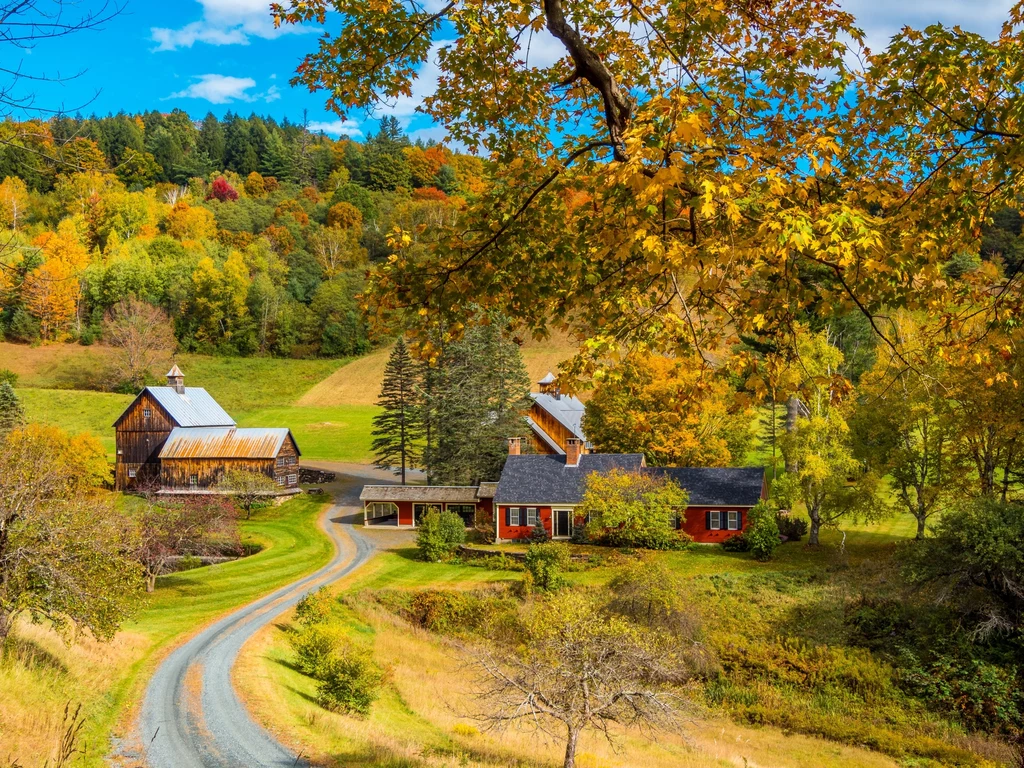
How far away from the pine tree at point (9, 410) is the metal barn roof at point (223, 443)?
10.1m

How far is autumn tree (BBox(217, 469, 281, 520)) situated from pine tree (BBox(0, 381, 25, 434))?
14996 millimetres

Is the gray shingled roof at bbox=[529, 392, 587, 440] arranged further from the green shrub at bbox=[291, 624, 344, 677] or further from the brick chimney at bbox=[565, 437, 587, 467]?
the green shrub at bbox=[291, 624, 344, 677]

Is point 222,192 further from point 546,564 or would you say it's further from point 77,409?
point 546,564

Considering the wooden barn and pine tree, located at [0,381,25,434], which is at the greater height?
pine tree, located at [0,381,25,434]

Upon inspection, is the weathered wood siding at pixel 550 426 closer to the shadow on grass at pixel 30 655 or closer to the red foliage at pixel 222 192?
the shadow on grass at pixel 30 655

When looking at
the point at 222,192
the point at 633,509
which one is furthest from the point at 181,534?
the point at 222,192

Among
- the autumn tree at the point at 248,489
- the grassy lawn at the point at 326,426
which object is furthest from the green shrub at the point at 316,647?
the grassy lawn at the point at 326,426

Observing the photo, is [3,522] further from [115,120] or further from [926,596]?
[115,120]

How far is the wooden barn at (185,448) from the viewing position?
183 feet

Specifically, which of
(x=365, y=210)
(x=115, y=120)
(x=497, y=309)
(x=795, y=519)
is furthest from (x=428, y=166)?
(x=497, y=309)

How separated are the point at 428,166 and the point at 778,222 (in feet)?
515

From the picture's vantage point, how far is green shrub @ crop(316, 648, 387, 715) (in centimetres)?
2020

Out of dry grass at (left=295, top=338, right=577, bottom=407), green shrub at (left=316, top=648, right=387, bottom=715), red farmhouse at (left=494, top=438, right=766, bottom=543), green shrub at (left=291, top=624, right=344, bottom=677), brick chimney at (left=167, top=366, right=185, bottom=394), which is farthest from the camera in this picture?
dry grass at (left=295, top=338, right=577, bottom=407)

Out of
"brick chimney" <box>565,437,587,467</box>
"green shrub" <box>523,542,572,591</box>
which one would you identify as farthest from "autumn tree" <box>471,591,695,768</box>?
"brick chimney" <box>565,437,587,467</box>
